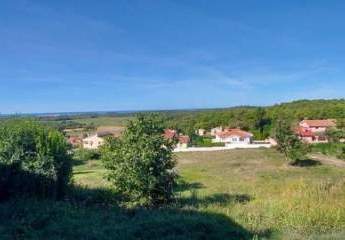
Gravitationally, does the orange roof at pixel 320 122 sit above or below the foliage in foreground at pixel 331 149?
above

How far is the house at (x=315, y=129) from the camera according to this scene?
2933 inches

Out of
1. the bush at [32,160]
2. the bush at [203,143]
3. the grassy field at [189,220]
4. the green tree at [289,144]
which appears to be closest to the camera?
the grassy field at [189,220]

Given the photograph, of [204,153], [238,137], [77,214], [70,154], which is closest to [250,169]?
[204,153]

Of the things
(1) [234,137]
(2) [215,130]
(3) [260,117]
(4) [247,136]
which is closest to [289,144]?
(1) [234,137]

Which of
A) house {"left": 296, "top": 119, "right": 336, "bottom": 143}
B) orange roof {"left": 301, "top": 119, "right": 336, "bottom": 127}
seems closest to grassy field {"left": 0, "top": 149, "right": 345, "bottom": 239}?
house {"left": 296, "top": 119, "right": 336, "bottom": 143}

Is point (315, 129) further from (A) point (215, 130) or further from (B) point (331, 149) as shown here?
(B) point (331, 149)

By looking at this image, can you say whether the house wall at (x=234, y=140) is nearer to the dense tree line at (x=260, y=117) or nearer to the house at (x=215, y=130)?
the dense tree line at (x=260, y=117)

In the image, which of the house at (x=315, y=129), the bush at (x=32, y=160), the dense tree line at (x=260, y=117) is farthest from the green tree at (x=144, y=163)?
the dense tree line at (x=260, y=117)

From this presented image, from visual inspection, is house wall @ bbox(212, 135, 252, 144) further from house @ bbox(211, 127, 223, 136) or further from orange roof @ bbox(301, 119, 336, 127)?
orange roof @ bbox(301, 119, 336, 127)

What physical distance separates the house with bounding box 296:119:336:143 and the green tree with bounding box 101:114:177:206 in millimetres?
55721

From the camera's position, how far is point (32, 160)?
1833 cm

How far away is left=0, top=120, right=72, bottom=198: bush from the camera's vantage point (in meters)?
17.7

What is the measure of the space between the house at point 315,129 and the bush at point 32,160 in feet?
185

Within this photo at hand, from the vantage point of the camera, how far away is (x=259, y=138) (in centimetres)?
8019
